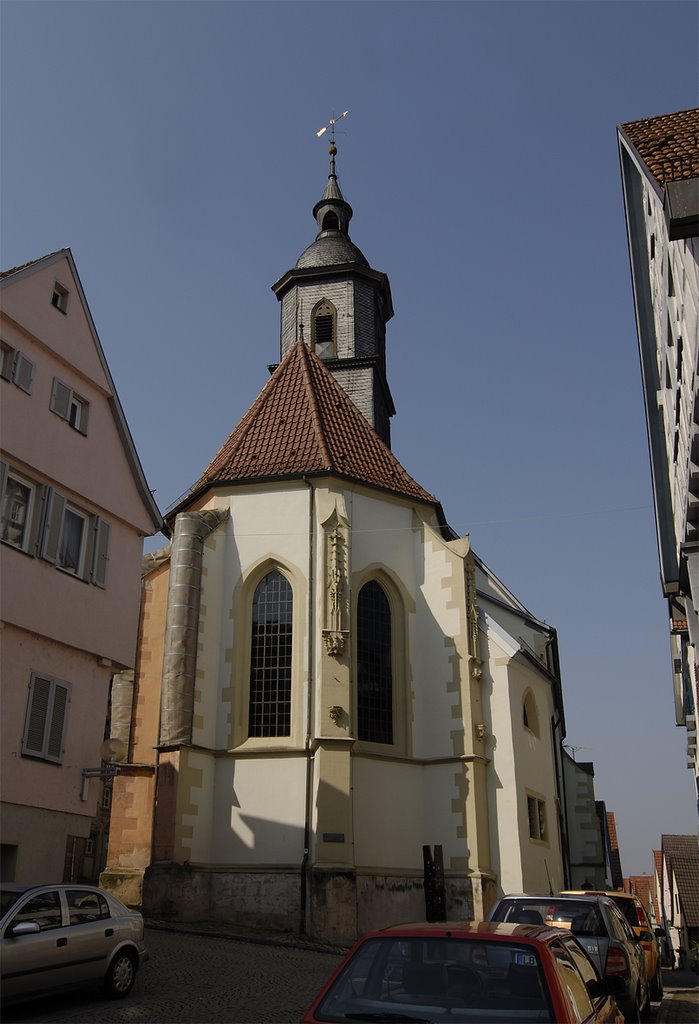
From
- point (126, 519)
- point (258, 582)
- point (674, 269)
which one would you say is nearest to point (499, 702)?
point (258, 582)

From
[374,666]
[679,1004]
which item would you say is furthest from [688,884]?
[679,1004]

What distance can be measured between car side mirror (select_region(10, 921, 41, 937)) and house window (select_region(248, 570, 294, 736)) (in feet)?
35.8

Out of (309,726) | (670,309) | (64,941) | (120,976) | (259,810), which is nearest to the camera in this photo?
(64,941)

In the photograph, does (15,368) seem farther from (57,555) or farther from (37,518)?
(57,555)

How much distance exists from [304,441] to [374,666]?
562 cm

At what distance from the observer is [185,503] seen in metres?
22.3

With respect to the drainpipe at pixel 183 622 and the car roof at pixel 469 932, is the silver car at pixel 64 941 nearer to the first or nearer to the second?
the car roof at pixel 469 932

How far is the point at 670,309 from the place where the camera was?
12.2 m

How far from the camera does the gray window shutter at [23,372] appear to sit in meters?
13.4

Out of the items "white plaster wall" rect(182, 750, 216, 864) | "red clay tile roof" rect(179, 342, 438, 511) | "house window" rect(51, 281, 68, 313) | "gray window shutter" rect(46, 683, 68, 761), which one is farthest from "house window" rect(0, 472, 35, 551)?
"red clay tile roof" rect(179, 342, 438, 511)

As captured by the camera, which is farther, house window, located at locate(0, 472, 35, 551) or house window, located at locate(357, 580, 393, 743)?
house window, located at locate(357, 580, 393, 743)

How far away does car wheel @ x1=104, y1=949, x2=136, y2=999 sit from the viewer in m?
9.20

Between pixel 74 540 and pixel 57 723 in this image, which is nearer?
pixel 57 723

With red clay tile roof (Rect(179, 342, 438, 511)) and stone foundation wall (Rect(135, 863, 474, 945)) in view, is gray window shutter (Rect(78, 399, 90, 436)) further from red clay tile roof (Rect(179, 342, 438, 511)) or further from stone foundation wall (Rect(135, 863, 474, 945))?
stone foundation wall (Rect(135, 863, 474, 945))
